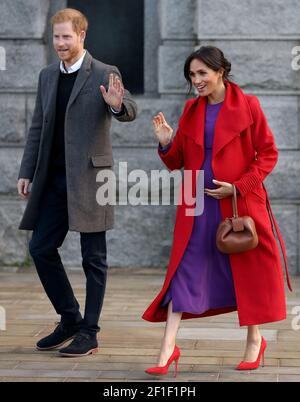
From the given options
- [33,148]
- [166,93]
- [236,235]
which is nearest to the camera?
[236,235]

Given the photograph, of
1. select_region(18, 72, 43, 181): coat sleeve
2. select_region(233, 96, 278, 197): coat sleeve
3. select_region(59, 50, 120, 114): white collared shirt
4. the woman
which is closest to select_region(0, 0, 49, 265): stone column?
select_region(18, 72, 43, 181): coat sleeve

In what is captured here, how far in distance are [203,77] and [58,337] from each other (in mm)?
1710

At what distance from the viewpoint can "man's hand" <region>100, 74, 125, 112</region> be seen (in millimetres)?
6031

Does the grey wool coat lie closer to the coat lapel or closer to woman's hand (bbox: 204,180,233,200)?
the coat lapel

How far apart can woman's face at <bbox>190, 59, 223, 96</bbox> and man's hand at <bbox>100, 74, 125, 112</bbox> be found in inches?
19.3

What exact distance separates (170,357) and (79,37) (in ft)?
5.99

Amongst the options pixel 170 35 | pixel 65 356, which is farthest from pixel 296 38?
pixel 65 356

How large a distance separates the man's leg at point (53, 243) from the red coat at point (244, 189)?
79 cm

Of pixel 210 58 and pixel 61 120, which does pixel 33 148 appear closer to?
pixel 61 120

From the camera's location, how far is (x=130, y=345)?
6.47 m

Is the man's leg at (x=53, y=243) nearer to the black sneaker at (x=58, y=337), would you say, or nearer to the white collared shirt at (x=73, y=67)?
the black sneaker at (x=58, y=337)

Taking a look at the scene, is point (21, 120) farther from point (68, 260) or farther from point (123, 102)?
point (123, 102)

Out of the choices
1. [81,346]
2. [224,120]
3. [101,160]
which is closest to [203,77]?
[224,120]

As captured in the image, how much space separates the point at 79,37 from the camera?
20.4 feet
